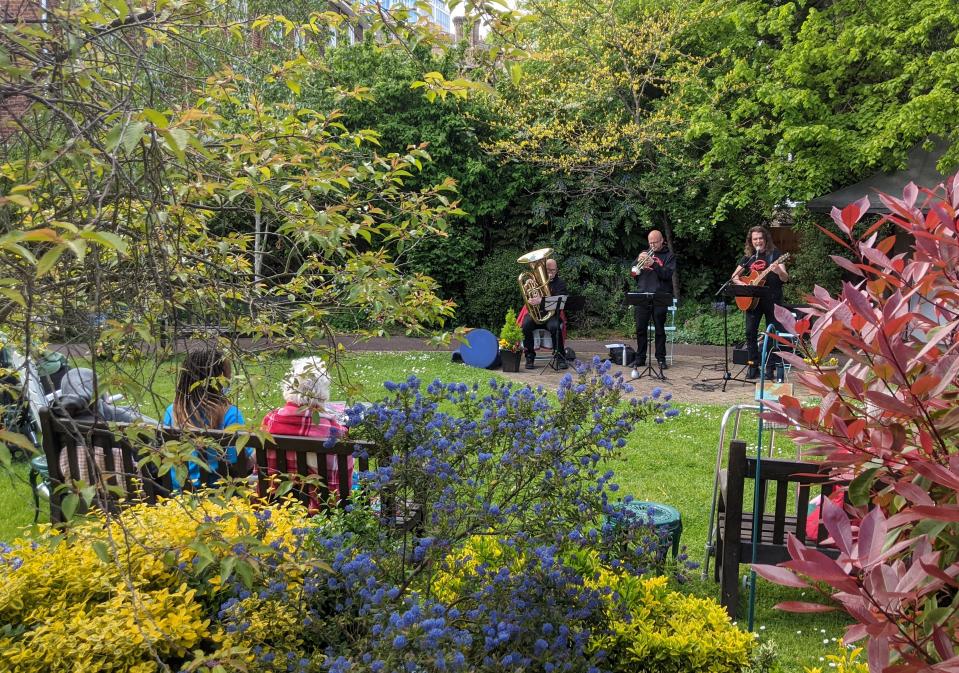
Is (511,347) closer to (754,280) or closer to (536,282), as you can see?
(536,282)

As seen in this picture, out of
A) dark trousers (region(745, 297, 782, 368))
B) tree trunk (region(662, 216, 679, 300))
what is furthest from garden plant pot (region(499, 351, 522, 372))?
tree trunk (region(662, 216, 679, 300))

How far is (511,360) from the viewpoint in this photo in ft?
36.2

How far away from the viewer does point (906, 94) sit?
41.3 feet

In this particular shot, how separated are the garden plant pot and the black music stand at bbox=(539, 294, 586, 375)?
37 cm

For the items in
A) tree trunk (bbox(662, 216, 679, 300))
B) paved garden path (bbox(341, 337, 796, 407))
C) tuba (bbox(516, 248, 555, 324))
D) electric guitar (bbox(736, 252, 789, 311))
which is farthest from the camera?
tree trunk (bbox(662, 216, 679, 300))

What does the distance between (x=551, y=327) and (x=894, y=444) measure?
9988mm

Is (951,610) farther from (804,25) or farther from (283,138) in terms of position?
(804,25)

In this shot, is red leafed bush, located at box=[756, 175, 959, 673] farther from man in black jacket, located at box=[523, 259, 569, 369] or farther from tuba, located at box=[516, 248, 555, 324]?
tuba, located at box=[516, 248, 555, 324]

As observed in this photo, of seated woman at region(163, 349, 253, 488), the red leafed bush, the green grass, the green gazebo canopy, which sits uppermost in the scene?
the green gazebo canopy

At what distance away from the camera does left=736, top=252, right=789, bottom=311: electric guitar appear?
394 inches

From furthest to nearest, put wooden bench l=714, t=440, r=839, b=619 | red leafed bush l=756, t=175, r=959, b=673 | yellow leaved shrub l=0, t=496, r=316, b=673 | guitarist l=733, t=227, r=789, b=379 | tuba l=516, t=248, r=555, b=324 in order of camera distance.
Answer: tuba l=516, t=248, r=555, b=324 < guitarist l=733, t=227, r=789, b=379 < wooden bench l=714, t=440, r=839, b=619 < yellow leaved shrub l=0, t=496, r=316, b=673 < red leafed bush l=756, t=175, r=959, b=673

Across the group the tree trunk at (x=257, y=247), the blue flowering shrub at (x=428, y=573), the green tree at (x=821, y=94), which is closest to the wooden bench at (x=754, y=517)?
the blue flowering shrub at (x=428, y=573)

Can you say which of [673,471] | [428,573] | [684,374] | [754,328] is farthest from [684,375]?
[428,573]

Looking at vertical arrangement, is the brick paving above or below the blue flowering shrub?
below
